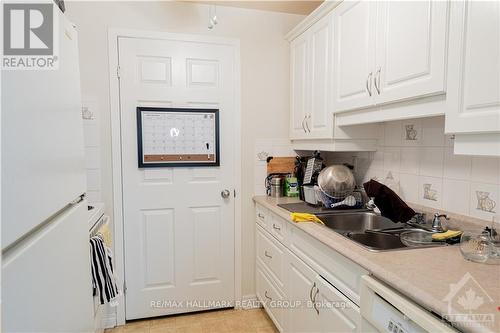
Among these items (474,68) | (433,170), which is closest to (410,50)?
(474,68)

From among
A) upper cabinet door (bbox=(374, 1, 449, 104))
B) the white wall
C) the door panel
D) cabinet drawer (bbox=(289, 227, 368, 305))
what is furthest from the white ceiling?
the door panel

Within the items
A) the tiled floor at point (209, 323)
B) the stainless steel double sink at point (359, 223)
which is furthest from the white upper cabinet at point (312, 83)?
the tiled floor at point (209, 323)

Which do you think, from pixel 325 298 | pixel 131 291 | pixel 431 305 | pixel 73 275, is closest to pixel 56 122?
pixel 73 275

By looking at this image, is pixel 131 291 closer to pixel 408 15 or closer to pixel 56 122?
pixel 56 122

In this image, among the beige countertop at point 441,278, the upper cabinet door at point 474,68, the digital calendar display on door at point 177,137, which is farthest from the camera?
the digital calendar display on door at point 177,137

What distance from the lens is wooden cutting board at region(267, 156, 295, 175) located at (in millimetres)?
2521

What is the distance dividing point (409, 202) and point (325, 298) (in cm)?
78

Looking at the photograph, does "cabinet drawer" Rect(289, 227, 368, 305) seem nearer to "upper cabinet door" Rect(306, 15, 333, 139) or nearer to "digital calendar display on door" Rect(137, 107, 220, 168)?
"upper cabinet door" Rect(306, 15, 333, 139)

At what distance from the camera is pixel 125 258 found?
2.26 metres

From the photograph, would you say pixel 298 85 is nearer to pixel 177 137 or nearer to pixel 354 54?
pixel 354 54

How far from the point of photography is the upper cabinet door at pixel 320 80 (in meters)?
1.92

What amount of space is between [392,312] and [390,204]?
0.72 meters

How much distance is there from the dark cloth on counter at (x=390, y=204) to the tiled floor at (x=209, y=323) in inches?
48.4

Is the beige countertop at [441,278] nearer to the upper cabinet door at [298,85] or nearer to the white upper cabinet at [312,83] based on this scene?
the white upper cabinet at [312,83]
